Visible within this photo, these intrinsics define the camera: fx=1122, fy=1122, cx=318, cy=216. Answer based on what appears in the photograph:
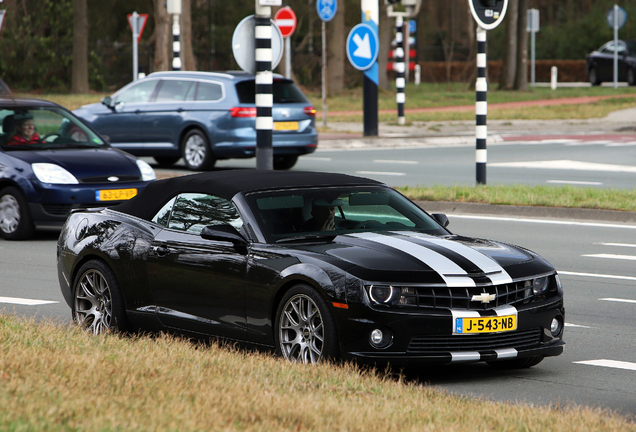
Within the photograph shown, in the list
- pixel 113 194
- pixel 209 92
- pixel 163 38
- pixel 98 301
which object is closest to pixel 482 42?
pixel 209 92

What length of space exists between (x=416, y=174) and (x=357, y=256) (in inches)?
548

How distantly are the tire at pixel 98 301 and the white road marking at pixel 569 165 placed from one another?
14.8 metres

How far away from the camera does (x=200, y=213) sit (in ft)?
24.2

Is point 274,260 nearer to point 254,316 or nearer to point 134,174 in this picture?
point 254,316

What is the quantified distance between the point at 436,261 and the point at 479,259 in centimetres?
29

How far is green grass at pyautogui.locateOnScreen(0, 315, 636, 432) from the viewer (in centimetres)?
466

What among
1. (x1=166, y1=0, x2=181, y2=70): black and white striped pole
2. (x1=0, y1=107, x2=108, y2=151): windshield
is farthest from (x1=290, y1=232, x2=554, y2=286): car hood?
(x1=166, y1=0, x2=181, y2=70): black and white striped pole

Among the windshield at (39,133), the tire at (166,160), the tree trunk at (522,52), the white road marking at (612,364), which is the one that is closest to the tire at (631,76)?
the tree trunk at (522,52)

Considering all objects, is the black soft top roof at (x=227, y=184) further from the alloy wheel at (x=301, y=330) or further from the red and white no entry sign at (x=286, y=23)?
the red and white no entry sign at (x=286, y=23)

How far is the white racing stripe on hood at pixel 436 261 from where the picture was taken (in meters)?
6.30

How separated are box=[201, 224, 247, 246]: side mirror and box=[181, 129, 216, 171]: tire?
544 inches

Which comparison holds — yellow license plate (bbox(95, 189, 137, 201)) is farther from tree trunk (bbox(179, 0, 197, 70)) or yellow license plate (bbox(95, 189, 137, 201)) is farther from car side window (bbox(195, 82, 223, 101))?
tree trunk (bbox(179, 0, 197, 70))

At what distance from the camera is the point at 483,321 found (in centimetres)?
632

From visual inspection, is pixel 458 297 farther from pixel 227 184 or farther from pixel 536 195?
pixel 536 195
